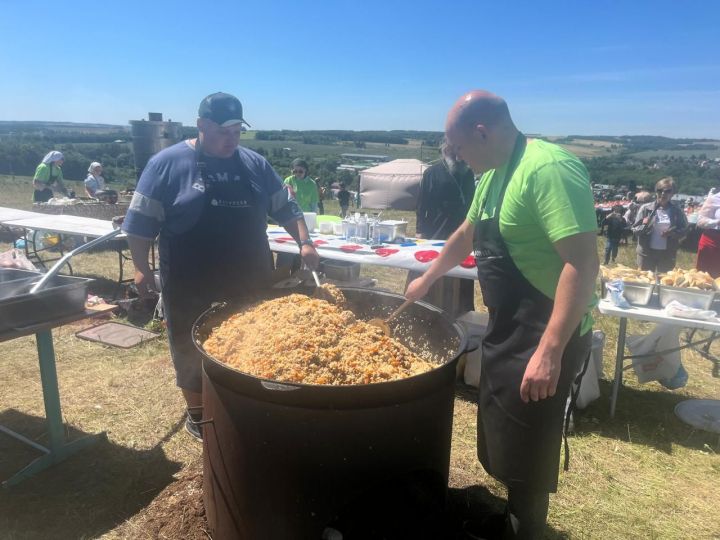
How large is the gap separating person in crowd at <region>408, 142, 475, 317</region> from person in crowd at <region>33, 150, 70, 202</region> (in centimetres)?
826

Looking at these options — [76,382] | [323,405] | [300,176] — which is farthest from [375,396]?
[300,176]

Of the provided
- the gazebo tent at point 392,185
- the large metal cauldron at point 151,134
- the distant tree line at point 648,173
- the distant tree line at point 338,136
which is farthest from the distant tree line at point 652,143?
the large metal cauldron at point 151,134

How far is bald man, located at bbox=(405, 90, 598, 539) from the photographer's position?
1741 millimetres

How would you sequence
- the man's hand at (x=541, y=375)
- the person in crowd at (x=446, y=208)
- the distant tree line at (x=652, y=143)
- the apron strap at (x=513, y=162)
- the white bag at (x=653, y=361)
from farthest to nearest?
the distant tree line at (x=652, y=143) < the person in crowd at (x=446, y=208) < the white bag at (x=653, y=361) < the apron strap at (x=513, y=162) < the man's hand at (x=541, y=375)

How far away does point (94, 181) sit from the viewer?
11.1 meters

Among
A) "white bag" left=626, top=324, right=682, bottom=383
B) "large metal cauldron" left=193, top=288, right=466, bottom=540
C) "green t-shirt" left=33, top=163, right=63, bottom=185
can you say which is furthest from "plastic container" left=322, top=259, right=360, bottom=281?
"green t-shirt" left=33, top=163, right=63, bottom=185

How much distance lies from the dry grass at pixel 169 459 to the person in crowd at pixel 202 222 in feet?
2.36

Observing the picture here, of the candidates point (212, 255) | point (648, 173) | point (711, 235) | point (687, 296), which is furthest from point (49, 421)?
point (648, 173)

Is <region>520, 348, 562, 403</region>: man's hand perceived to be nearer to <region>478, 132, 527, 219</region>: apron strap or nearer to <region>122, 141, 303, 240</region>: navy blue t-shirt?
<region>478, 132, 527, 219</region>: apron strap

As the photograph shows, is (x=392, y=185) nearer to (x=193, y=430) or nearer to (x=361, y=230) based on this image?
(x=361, y=230)

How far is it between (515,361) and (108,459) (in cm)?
281

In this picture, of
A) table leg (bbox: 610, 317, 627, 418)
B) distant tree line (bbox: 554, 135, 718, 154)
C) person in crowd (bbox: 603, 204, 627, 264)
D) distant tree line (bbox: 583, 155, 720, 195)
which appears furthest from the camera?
distant tree line (bbox: 554, 135, 718, 154)

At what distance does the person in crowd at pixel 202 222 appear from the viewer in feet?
9.35

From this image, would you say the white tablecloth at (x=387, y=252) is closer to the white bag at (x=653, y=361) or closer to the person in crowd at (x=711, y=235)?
the white bag at (x=653, y=361)
